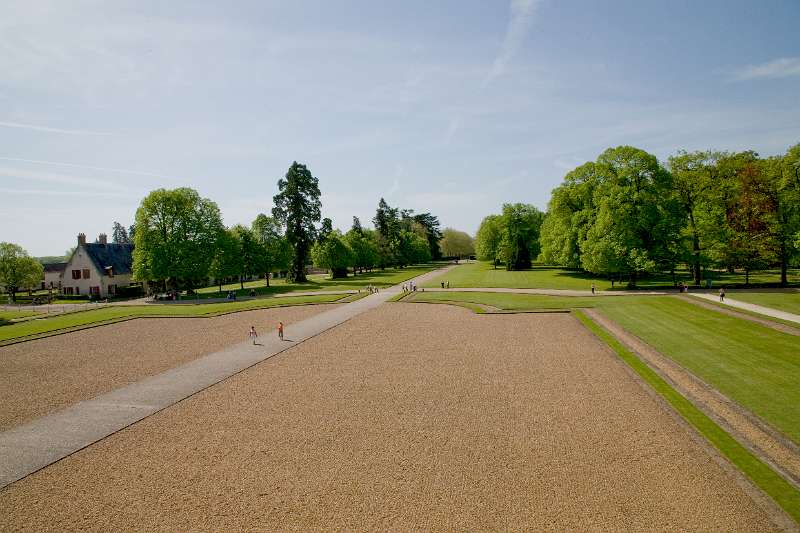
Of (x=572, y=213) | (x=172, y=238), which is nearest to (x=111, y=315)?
(x=172, y=238)

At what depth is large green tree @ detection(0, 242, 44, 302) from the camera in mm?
71875

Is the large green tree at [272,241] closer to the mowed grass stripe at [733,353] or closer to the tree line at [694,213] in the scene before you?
the tree line at [694,213]

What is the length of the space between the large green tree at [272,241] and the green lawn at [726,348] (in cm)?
4648

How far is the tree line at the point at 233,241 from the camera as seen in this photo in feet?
194

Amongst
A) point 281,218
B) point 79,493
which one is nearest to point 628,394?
point 79,493

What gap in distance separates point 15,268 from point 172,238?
118ft

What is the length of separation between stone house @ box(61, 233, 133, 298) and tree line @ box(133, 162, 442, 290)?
8793mm

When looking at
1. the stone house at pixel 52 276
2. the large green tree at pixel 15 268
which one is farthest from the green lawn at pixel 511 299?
the stone house at pixel 52 276

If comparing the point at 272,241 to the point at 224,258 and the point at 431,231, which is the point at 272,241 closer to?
the point at 224,258

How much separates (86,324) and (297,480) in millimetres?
36302

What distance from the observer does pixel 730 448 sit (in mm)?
12297

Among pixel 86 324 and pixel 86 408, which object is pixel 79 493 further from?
pixel 86 324

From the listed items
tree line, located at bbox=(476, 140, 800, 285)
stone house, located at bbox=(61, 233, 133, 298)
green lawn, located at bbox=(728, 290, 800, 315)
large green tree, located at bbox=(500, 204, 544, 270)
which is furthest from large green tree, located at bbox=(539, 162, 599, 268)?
stone house, located at bbox=(61, 233, 133, 298)

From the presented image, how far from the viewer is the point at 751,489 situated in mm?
10398
